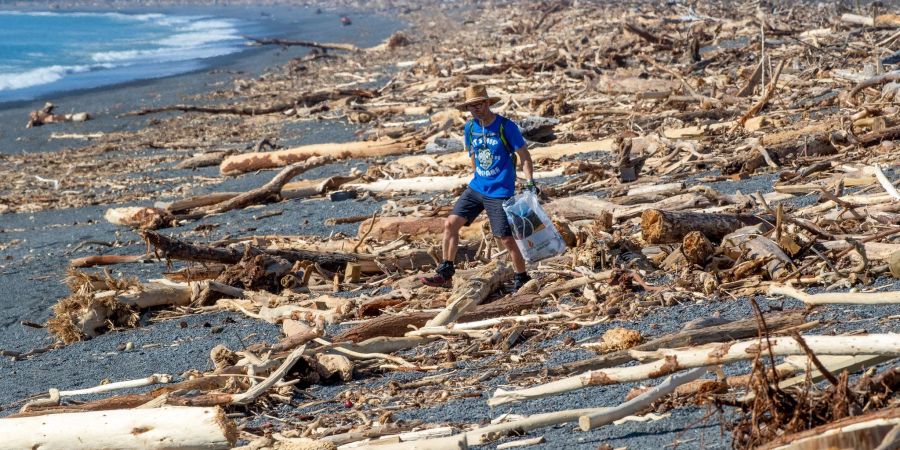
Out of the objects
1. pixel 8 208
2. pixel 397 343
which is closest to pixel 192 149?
pixel 8 208

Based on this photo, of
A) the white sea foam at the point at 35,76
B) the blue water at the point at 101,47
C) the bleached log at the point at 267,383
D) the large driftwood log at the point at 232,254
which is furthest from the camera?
the blue water at the point at 101,47

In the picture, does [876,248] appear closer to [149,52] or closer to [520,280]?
[520,280]

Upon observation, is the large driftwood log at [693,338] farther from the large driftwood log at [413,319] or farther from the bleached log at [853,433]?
the bleached log at [853,433]

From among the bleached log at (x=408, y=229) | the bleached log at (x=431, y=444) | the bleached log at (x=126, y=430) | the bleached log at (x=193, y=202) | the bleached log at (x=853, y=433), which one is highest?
the bleached log at (x=853, y=433)

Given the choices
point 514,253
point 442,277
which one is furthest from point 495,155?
point 442,277

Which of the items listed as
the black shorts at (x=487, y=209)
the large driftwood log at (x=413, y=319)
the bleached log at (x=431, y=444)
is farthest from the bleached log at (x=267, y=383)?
the black shorts at (x=487, y=209)

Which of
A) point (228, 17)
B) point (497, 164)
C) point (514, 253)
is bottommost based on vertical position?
point (228, 17)

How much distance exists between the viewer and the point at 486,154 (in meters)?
7.56

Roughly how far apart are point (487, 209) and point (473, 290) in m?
0.66

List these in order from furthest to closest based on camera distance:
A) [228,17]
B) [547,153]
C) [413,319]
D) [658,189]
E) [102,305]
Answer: [228,17]
[547,153]
[658,189]
[102,305]
[413,319]

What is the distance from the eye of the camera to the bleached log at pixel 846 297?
5.45 meters

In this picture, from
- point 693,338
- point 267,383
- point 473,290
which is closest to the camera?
point 693,338

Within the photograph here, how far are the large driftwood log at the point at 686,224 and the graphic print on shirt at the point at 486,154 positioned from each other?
1167 millimetres

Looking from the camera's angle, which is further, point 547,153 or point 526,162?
point 547,153
